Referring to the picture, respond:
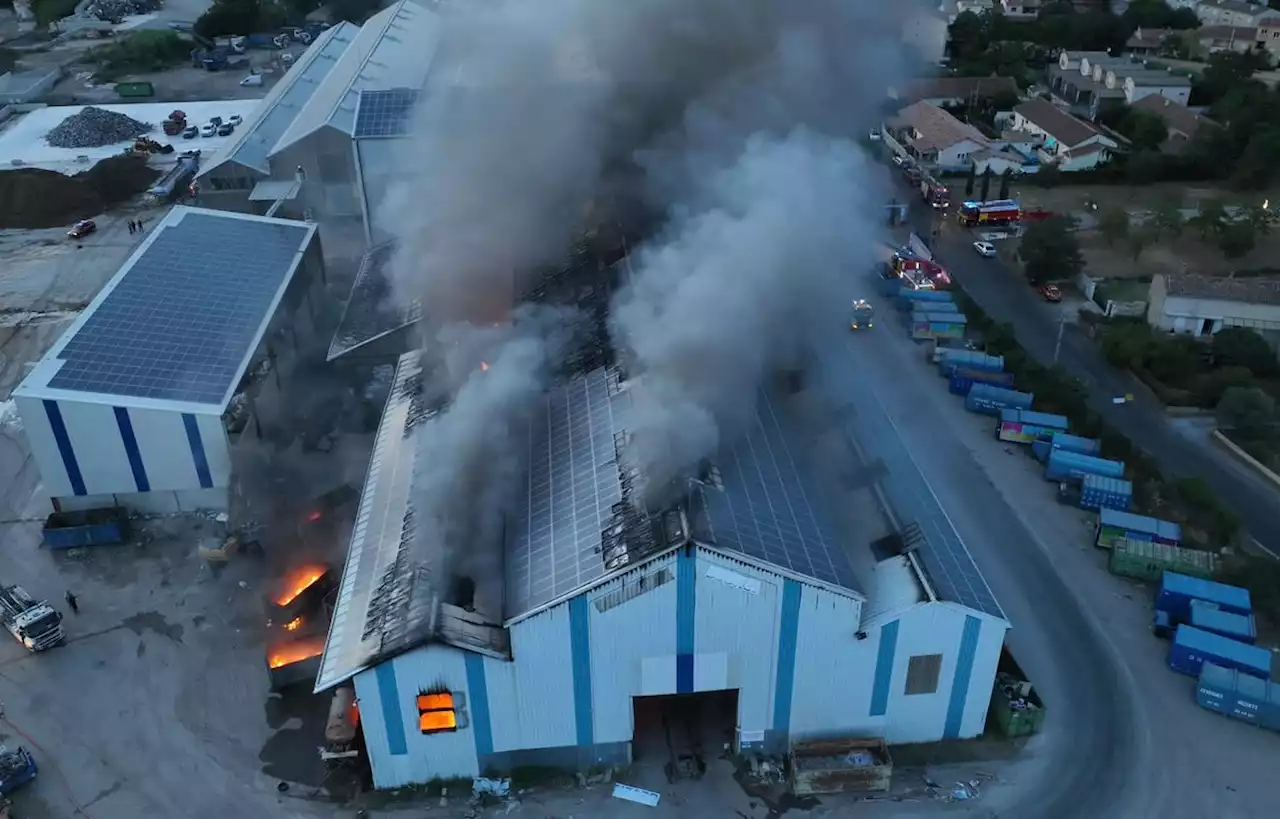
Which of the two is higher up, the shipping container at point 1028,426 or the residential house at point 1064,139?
the shipping container at point 1028,426

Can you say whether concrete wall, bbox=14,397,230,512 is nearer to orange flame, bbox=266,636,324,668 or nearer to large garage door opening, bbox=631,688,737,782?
orange flame, bbox=266,636,324,668

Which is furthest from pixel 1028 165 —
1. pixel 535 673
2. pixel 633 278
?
pixel 535 673

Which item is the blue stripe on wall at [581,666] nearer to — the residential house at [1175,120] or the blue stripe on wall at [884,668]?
the blue stripe on wall at [884,668]

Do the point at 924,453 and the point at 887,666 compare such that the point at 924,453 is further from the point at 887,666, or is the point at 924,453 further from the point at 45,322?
the point at 45,322

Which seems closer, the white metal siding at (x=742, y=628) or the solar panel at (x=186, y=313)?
the white metal siding at (x=742, y=628)

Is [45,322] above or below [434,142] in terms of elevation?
below

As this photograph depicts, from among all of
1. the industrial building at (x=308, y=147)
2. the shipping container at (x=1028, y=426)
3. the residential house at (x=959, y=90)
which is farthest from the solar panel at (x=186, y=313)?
the residential house at (x=959, y=90)

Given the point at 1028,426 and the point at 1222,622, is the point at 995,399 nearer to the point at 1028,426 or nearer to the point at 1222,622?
the point at 1028,426

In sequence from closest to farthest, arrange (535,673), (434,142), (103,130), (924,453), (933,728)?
(535,673), (933,728), (924,453), (434,142), (103,130)
